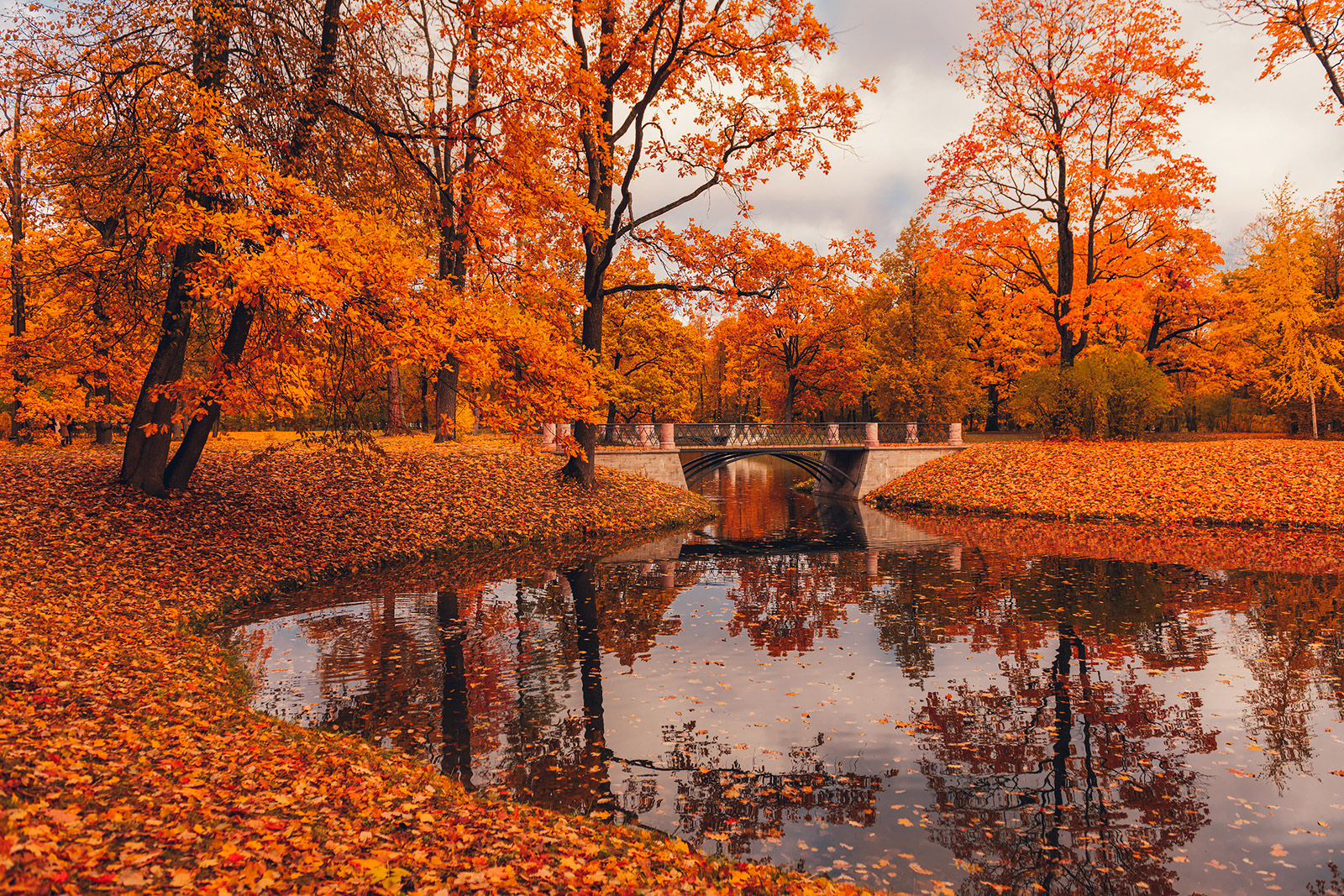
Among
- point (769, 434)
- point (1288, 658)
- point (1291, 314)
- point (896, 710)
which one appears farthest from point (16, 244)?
point (1291, 314)

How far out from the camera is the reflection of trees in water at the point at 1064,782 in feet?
14.4

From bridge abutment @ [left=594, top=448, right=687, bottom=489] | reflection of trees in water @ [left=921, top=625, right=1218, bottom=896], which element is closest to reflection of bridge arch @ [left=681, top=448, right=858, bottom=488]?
bridge abutment @ [left=594, top=448, right=687, bottom=489]

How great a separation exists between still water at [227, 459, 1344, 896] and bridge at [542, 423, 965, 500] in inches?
515

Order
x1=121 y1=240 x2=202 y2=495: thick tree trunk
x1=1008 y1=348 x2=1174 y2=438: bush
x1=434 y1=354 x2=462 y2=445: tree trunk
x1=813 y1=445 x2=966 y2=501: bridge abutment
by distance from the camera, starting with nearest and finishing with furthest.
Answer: x1=121 y1=240 x2=202 y2=495: thick tree trunk → x1=434 y1=354 x2=462 y2=445: tree trunk → x1=1008 y1=348 x2=1174 y2=438: bush → x1=813 y1=445 x2=966 y2=501: bridge abutment

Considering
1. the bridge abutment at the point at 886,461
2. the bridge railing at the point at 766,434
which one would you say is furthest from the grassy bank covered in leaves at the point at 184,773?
the bridge abutment at the point at 886,461

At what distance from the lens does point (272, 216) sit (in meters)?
8.90

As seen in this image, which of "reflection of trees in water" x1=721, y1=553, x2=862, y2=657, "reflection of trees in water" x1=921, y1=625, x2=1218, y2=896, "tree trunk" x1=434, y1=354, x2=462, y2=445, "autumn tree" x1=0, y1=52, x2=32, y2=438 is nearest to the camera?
"reflection of trees in water" x1=921, y1=625, x2=1218, y2=896

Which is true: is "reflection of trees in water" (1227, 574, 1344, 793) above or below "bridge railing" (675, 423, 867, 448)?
below

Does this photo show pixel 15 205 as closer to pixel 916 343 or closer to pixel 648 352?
pixel 648 352

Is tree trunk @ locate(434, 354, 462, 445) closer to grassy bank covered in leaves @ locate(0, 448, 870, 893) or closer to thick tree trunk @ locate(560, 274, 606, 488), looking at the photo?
thick tree trunk @ locate(560, 274, 606, 488)

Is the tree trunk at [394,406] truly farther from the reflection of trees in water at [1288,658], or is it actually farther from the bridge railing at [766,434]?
the reflection of trees in water at [1288,658]

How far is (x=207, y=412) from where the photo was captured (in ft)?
36.1

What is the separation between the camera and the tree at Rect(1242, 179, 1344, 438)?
→ 27328 mm

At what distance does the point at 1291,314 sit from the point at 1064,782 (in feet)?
103
